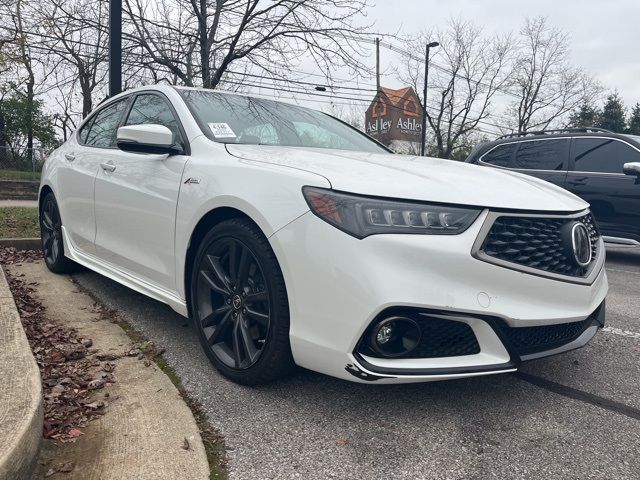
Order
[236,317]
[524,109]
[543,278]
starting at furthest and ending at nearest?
[524,109] → [236,317] → [543,278]

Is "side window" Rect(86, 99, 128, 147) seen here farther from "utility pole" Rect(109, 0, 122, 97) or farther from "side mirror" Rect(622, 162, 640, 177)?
"side mirror" Rect(622, 162, 640, 177)

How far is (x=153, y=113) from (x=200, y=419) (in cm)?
219

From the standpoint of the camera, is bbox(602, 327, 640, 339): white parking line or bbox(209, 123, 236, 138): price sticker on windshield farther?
bbox(602, 327, 640, 339): white parking line

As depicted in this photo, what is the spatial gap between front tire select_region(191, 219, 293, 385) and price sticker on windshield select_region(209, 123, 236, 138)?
0.66 m

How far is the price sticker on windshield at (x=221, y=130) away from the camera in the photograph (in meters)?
3.04

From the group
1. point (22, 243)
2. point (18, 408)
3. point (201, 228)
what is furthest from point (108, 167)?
point (22, 243)

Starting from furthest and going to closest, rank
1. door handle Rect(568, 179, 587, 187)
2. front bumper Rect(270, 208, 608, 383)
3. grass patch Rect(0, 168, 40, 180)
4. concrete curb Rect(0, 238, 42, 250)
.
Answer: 1. grass patch Rect(0, 168, 40, 180)
2. door handle Rect(568, 179, 587, 187)
3. concrete curb Rect(0, 238, 42, 250)
4. front bumper Rect(270, 208, 608, 383)

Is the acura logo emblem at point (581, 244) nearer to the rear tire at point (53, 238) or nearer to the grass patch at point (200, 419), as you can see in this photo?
the grass patch at point (200, 419)

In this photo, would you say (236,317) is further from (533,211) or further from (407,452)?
(533,211)

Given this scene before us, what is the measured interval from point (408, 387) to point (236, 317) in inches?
35.7

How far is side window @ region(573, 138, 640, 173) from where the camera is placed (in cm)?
Answer: 673

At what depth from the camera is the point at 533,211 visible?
226 cm

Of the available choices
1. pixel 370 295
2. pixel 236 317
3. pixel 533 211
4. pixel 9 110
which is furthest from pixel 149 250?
pixel 9 110

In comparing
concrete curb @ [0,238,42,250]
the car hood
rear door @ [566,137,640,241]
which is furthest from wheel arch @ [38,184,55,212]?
rear door @ [566,137,640,241]
